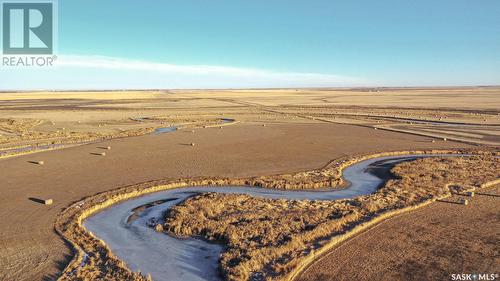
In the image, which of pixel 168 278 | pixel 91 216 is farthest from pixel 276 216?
pixel 91 216

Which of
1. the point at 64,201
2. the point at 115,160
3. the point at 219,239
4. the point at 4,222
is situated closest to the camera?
the point at 219,239

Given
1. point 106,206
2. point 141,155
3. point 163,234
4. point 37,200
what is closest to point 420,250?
point 163,234

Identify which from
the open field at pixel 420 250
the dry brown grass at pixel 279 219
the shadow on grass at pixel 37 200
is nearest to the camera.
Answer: the open field at pixel 420 250

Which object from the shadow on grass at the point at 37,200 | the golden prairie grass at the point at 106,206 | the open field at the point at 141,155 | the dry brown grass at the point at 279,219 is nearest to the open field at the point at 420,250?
the dry brown grass at the point at 279,219

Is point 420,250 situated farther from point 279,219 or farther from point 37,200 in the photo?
point 37,200

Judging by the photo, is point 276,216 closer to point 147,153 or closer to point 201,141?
point 147,153

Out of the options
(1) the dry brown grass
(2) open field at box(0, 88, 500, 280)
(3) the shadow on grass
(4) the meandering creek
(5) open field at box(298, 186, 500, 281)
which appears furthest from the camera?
(3) the shadow on grass

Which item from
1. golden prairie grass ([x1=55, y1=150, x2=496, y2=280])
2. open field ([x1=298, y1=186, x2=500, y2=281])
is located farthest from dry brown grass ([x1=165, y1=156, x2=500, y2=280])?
open field ([x1=298, y1=186, x2=500, y2=281])

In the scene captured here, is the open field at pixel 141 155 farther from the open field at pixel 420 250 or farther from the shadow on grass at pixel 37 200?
the open field at pixel 420 250

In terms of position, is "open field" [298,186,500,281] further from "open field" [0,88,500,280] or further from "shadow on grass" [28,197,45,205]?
"shadow on grass" [28,197,45,205]
